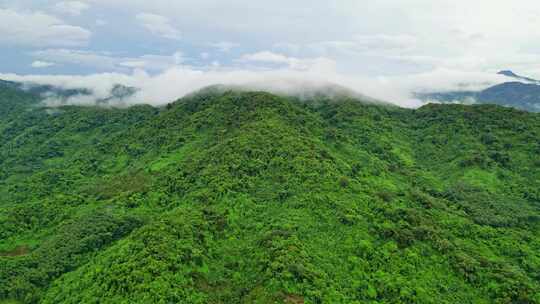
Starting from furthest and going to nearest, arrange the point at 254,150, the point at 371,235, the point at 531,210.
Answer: the point at 254,150, the point at 531,210, the point at 371,235

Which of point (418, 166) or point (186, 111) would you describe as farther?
point (186, 111)

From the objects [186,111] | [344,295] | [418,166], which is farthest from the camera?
[186,111]

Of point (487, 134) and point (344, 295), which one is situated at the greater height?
point (487, 134)

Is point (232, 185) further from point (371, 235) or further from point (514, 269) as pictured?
point (514, 269)

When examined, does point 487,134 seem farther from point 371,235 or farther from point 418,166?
point 371,235

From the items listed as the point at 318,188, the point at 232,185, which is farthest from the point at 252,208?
the point at 318,188

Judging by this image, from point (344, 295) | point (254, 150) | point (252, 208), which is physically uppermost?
point (254, 150)
